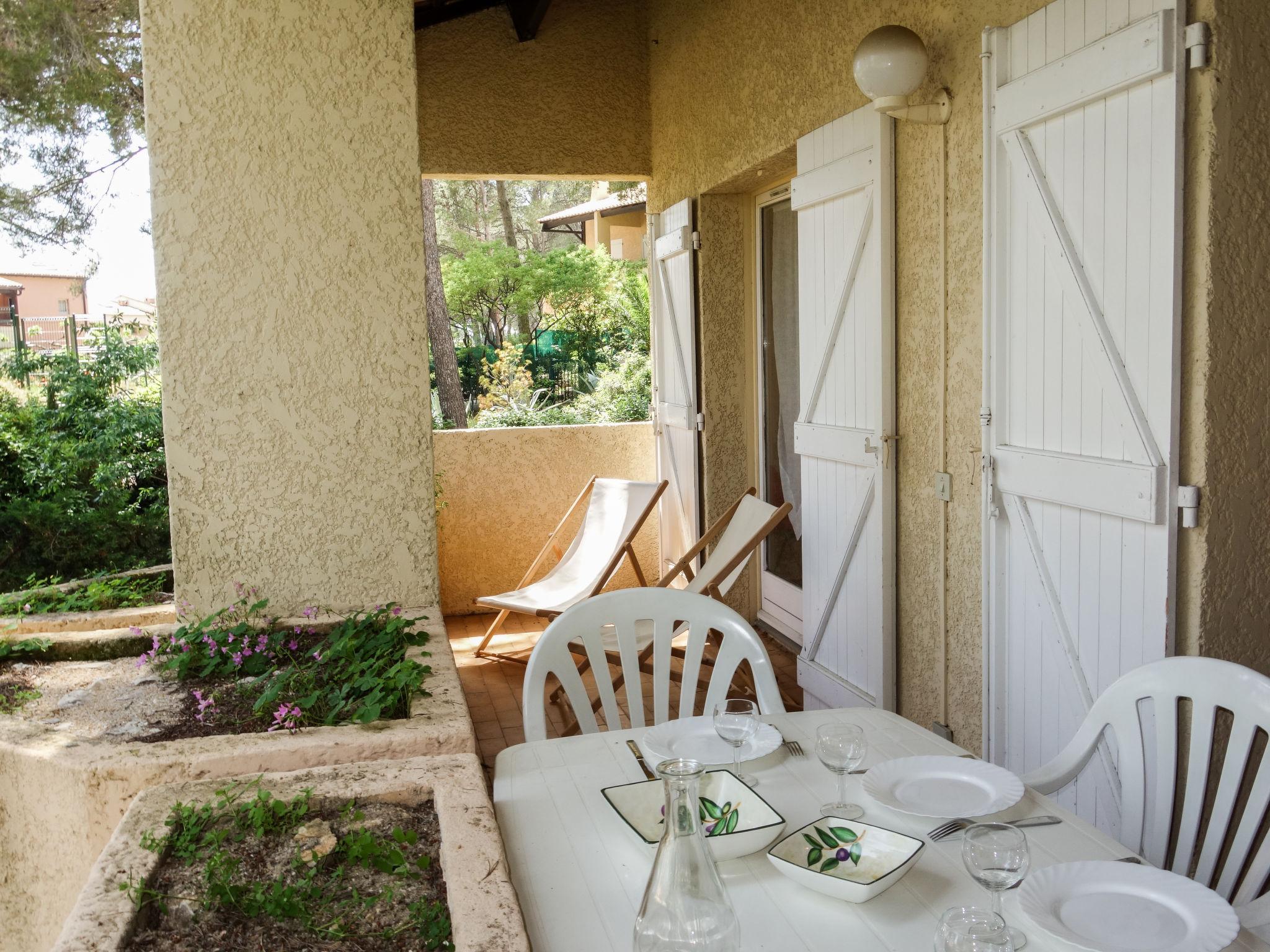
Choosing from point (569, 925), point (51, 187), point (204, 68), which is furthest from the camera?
point (51, 187)

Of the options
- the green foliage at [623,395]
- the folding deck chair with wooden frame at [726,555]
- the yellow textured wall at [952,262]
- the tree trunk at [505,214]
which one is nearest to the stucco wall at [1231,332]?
the yellow textured wall at [952,262]

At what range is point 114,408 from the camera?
709cm

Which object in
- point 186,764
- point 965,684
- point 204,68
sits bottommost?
point 965,684

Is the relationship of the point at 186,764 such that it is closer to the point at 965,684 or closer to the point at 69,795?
the point at 69,795

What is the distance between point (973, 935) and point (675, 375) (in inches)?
192

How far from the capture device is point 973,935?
116 cm

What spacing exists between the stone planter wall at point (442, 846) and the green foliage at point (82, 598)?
2061 millimetres

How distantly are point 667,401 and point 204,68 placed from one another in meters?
3.44

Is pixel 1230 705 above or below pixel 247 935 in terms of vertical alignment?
above

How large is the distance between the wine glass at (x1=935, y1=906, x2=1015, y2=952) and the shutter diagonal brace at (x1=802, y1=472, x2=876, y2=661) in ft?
8.29

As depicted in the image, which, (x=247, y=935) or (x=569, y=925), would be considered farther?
(x=247, y=935)

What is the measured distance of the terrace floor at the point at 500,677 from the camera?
4160 millimetres

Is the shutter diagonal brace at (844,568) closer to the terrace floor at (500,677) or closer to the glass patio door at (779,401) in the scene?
the terrace floor at (500,677)

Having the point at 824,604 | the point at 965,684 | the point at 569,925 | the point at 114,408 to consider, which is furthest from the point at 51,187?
the point at 569,925
